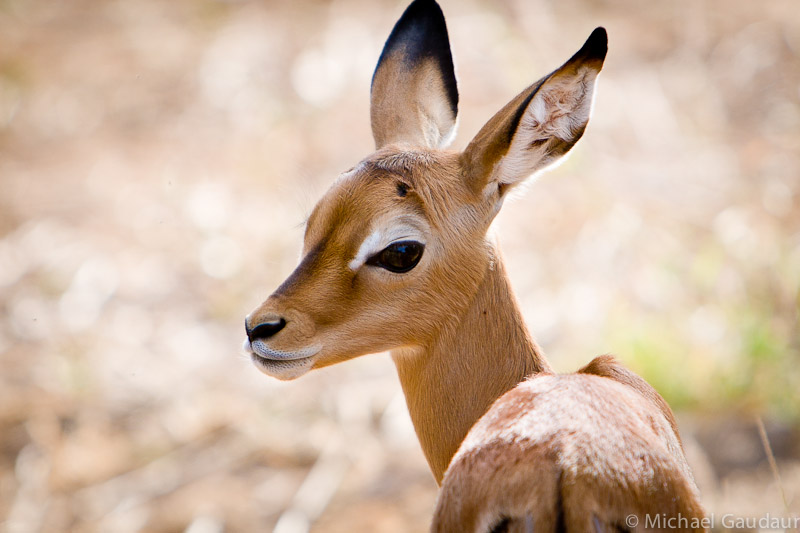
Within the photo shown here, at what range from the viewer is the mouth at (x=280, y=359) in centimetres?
292

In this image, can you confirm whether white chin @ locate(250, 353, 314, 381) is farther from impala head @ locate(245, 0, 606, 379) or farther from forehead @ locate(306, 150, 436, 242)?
forehead @ locate(306, 150, 436, 242)

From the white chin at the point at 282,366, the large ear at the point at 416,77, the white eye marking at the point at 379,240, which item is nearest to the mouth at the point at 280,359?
the white chin at the point at 282,366

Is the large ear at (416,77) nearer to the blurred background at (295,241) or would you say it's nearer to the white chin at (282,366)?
the blurred background at (295,241)

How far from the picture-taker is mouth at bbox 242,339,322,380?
9.59ft

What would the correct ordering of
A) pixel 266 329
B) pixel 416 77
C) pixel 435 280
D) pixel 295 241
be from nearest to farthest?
pixel 266 329 < pixel 435 280 < pixel 416 77 < pixel 295 241

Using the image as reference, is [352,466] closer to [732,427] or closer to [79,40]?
[732,427]

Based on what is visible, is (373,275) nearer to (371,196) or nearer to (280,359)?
(371,196)

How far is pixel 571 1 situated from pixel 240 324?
22.3 feet

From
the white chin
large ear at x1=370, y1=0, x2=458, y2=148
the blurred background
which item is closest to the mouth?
the white chin

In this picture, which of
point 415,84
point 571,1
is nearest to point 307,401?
point 415,84

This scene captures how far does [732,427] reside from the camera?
536 cm

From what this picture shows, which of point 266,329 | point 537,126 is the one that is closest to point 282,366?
point 266,329

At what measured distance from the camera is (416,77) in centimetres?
382

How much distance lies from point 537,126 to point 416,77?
99 cm
